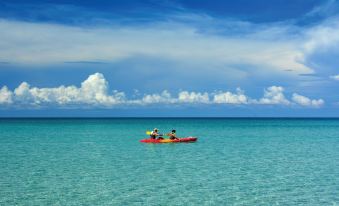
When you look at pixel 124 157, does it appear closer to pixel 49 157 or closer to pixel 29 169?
pixel 49 157

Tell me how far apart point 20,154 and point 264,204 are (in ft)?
79.7

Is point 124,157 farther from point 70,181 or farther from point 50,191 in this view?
point 50,191

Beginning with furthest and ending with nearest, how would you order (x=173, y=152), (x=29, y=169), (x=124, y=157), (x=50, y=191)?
1. (x=173, y=152)
2. (x=124, y=157)
3. (x=29, y=169)
4. (x=50, y=191)

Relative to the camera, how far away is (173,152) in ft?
128

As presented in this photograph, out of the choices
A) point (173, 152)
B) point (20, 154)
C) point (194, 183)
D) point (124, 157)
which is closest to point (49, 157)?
point (20, 154)

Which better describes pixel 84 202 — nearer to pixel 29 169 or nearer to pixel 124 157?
pixel 29 169

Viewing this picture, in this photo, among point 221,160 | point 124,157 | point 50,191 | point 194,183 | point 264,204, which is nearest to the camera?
point 264,204

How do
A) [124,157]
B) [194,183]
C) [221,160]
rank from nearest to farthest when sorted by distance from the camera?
[194,183] < [221,160] < [124,157]

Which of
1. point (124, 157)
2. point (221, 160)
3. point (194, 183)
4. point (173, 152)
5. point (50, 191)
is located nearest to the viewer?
point (50, 191)

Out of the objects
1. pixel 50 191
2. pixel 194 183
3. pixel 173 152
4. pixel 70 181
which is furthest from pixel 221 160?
pixel 50 191

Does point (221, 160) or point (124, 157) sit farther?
point (124, 157)

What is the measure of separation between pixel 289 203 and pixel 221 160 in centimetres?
1401

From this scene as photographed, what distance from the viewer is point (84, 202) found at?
18.9 metres

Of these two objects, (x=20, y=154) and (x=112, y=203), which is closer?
(x=112, y=203)
